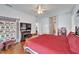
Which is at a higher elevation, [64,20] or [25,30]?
[64,20]

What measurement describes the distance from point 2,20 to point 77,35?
117 cm

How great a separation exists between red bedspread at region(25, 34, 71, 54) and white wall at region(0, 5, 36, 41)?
0.19 metres

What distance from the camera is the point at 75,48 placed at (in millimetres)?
1681

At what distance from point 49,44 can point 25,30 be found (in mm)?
451

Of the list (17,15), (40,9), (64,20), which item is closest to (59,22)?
(64,20)

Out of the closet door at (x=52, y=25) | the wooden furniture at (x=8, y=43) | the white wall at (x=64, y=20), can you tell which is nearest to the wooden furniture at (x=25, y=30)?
the wooden furniture at (x=8, y=43)

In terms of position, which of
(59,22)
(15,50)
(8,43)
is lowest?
(15,50)

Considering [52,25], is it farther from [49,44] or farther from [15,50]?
[15,50]

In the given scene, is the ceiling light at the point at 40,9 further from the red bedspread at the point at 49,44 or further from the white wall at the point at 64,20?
the red bedspread at the point at 49,44

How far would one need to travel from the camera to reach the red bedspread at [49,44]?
1732mm

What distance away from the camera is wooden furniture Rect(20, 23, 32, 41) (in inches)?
73.4

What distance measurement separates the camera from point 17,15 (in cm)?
184

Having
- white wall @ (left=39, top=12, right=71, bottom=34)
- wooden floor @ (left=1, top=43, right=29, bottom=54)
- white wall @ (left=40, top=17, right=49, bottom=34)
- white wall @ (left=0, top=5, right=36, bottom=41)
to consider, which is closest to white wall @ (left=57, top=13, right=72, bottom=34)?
white wall @ (left=39, top=12, right=71, bottom=34)

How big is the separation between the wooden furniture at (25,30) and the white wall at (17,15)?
0.07m
